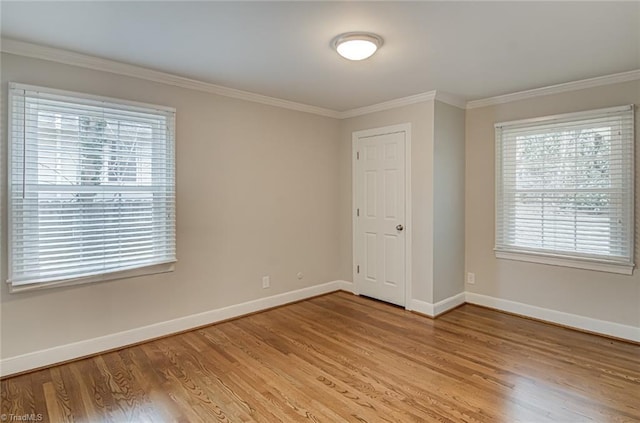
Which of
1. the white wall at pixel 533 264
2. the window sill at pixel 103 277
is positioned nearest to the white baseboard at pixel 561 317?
the white wall at pixel 533 264

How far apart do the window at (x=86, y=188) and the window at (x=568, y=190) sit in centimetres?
353

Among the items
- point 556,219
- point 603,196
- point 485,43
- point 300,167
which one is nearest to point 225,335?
point 300,167

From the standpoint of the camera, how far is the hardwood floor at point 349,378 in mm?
2223

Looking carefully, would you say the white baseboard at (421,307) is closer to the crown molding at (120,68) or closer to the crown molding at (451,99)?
the crown molding at (451,99)

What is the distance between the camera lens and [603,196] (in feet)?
11.1

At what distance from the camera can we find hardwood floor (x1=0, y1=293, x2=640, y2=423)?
222cm

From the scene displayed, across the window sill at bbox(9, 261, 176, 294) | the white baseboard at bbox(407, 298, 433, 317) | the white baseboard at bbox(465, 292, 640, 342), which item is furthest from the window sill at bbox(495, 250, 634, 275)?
the window sill at bbox(9, 261, 176, 294)

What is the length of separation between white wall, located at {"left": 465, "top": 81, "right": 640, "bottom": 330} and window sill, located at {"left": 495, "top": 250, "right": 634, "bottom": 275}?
0.05 meters

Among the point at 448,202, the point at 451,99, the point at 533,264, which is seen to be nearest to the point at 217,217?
the point at 448,202

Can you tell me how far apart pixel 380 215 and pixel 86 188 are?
305 cm

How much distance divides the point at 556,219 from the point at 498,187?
2.16 ft

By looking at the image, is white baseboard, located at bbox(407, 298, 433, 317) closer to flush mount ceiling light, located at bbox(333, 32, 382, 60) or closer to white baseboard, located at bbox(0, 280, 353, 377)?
white baseboard, located at bbox(0, 280, 353, 377)

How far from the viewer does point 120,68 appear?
3.03 m

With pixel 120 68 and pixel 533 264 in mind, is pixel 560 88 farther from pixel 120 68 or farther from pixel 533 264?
pixel 120 68
